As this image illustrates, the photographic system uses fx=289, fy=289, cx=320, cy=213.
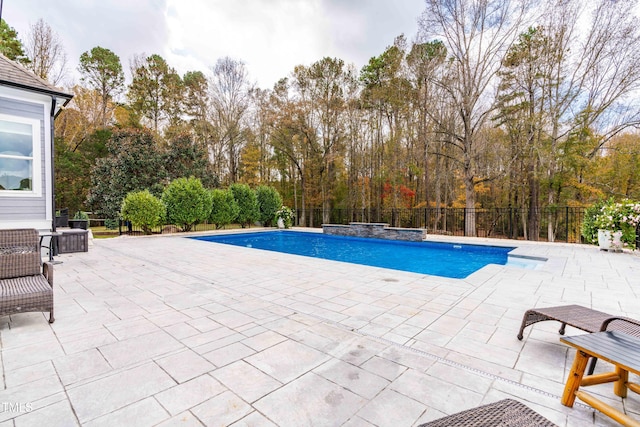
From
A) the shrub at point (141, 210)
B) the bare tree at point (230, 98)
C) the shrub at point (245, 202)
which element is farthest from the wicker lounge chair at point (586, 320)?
the bare tree at point (230, 98)

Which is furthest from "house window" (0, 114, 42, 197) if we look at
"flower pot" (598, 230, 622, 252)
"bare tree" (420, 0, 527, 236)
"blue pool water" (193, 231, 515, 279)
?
"flower pot" (598, 230, 622, 252)

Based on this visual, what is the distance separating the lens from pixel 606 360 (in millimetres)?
1457

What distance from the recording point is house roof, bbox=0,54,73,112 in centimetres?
534

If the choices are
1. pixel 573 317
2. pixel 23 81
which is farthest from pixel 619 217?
pixel 23 81

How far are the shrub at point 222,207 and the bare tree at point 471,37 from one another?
33.5ft

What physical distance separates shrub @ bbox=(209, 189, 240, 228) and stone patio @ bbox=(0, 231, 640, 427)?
868cm

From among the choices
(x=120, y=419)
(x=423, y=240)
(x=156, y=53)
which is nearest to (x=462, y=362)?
(x=120, y=419)

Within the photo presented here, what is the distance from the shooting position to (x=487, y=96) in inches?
490

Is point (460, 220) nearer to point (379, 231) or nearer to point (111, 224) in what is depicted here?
point (379, 231)

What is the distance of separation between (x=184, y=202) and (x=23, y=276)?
8.96 m

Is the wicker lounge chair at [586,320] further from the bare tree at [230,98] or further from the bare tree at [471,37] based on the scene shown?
the bare tree at [230,98]

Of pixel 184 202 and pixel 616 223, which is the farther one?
pixel 184 202

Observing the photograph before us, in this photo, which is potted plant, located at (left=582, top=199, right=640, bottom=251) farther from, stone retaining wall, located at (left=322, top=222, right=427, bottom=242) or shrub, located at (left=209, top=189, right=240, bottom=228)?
shrub, located at (left=209, top=189, right=240, bottom=228)

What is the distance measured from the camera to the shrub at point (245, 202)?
46.3 feet
